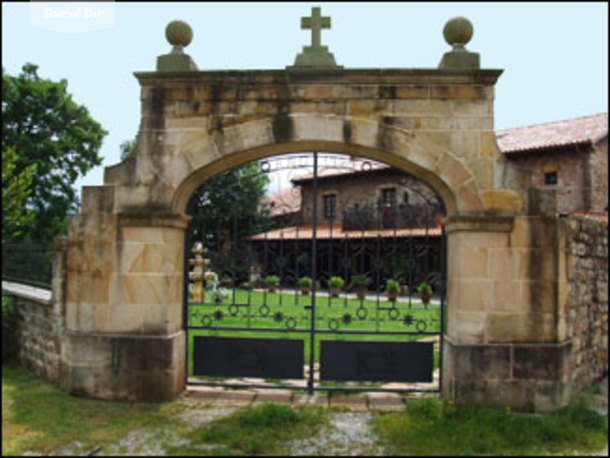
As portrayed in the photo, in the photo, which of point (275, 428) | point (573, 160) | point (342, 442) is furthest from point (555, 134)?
point (275, 428)

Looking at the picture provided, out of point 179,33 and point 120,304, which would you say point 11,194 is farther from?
point 179,33

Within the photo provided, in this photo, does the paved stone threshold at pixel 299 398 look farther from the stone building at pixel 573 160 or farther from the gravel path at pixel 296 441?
the stone building at pixel 573 160

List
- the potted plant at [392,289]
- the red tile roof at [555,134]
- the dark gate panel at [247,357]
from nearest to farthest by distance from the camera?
the dark gate panel at [247,357] < the potted plant at [392,289] < the red tile roof at [555,134]

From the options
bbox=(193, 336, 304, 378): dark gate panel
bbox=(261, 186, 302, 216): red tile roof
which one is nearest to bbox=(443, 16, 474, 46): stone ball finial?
bbox=(261, 186, 302, 216): red tile roof

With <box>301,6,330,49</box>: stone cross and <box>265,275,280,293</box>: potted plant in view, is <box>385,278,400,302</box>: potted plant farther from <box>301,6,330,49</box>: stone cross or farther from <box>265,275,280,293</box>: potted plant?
<box>301,6,330,49</box>: stone cross

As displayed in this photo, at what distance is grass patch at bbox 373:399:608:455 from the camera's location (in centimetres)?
405

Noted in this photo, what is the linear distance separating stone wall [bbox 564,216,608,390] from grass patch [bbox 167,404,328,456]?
3075mm

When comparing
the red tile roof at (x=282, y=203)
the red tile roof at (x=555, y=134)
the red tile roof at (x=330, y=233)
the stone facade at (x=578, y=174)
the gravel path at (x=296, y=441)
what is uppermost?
the red tile roof at (x=555, y=134)

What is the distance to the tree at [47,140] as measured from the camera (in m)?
20.3

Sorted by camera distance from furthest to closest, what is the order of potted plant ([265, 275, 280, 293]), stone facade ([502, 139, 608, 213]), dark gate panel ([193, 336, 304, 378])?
stone facade ([502, 139, 608, 213]), potted plant ([265, 275, 280, 293]), dark gate panel ([193, 336, 304, 378])

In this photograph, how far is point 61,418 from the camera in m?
4.65

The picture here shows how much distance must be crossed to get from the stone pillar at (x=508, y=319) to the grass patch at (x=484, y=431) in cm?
24

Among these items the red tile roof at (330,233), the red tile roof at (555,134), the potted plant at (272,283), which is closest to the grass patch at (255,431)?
the red tile roof at (330,233)

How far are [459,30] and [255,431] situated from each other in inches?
184
